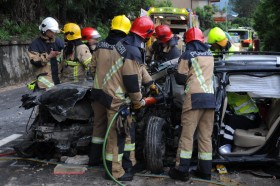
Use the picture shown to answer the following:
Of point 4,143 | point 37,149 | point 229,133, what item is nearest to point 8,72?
point 4,143

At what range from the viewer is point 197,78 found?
14.8ft

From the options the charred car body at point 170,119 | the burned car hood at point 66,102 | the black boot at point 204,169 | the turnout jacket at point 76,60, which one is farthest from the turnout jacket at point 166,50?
the black boot at point 204,169

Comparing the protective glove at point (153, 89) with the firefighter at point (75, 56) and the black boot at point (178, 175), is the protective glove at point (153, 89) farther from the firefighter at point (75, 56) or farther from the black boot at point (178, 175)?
the firefighter at point (75, 56)

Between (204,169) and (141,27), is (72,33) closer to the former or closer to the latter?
(141,27)

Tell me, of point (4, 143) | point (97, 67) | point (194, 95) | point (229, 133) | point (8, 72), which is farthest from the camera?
point (8, 72)

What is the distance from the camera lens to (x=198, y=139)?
15.1 ft

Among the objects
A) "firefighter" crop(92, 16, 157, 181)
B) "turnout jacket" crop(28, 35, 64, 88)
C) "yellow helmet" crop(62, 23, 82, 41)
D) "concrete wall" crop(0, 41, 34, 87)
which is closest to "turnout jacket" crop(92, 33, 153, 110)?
"firefighter" crop(92, 16, 157, 181)

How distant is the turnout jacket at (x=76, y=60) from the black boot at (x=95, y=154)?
151 cm

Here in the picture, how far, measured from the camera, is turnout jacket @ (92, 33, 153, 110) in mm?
4461

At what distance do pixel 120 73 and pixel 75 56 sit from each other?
1927mm

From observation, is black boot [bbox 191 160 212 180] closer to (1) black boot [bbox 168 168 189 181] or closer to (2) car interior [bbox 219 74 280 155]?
(1) black boot [bbox 168 168 189 181]

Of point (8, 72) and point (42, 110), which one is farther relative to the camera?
point (8, 72)

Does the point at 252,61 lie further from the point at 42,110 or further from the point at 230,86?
the point at 42,110

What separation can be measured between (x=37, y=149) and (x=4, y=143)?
4.01ft
